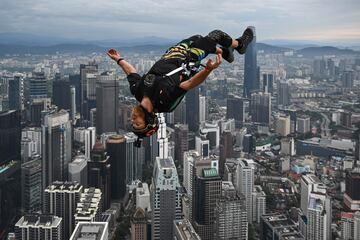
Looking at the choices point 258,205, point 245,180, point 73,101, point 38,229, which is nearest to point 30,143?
point 38,229

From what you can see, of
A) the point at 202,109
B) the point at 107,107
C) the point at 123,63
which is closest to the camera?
the point at 123,63

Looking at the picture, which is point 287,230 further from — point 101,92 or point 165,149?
point 101,92

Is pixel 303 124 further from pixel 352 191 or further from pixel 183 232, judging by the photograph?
pixel 183 232

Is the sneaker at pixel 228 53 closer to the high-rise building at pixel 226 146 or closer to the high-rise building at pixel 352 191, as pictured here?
the high-rise building at pixel 352 191

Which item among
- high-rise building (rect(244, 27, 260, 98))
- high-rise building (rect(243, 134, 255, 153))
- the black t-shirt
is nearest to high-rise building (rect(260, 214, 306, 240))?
high-rise building (rect(243, 134, 255, 153))

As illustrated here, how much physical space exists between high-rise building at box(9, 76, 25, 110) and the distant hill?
6.91 metres

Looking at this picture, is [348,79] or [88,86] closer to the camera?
[348,79]

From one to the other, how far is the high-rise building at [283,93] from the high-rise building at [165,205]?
830 centimetres

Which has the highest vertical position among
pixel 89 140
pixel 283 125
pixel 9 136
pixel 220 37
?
pixel 220 37

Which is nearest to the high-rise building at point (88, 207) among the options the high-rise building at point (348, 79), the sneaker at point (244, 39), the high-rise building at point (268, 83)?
the sneaker at point (244, 39)

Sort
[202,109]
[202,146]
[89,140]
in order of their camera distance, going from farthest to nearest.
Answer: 1. [202,109]
2. [202,146]
3. [89,140]

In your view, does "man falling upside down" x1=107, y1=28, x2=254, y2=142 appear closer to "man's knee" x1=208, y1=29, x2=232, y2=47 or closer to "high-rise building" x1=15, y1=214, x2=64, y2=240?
"man's knee" x1=208, y1=29, x2=232, y2=47

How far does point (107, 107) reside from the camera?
42.1 ft

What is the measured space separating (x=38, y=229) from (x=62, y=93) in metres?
8.22
